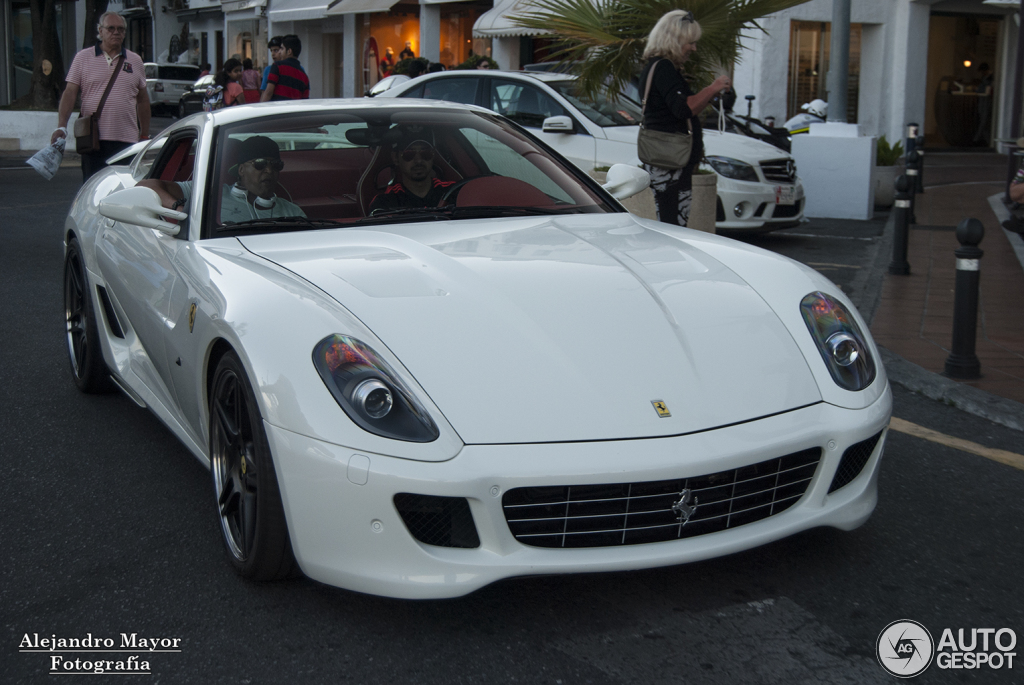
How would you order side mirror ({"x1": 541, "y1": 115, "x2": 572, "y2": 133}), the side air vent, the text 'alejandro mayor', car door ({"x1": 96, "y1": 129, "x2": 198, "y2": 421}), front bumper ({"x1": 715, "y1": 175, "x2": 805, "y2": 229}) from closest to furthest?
the text 'alejandro mayor' → car door ({"x1": 96, "y1": 129, "x2": 198, "y2": 421}) → the side air vent → side mirror ({"x1": 541, "y1": 115, "x2": 572, "y2": 133}) → front bumper ({"x1": 715, "y1": 175, "x2": 805, "y2": 229})

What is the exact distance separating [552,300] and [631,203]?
5652 mm

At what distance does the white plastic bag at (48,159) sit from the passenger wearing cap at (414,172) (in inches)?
166

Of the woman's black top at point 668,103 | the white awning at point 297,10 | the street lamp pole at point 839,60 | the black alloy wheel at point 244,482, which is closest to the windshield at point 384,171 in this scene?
the black alloy wheel at point 244,482

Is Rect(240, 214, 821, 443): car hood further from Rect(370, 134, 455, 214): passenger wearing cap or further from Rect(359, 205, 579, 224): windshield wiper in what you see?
Rect(370, 134, 455, 214): passenger wearing cap

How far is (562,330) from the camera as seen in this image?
2857 mm

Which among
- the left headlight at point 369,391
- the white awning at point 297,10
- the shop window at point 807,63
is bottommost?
the left headlight at point 369,391

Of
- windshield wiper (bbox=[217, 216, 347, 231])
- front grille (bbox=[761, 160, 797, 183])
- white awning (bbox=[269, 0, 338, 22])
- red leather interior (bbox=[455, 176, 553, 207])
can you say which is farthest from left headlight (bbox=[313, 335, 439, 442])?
white awning (bbox=[269, 0, 338, 22])

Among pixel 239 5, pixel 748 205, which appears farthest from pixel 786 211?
pixel 239 5

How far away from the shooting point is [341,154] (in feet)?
13.7

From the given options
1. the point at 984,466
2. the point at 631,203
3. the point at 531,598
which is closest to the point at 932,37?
the point at 631,203

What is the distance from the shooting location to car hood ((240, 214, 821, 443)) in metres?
2.64

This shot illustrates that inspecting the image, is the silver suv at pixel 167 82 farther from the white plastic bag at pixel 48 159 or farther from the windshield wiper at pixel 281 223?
the windshield wiper at pixel 281 223

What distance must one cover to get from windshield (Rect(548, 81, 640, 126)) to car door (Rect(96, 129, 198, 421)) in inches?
229

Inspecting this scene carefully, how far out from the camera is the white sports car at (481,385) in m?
2.54
